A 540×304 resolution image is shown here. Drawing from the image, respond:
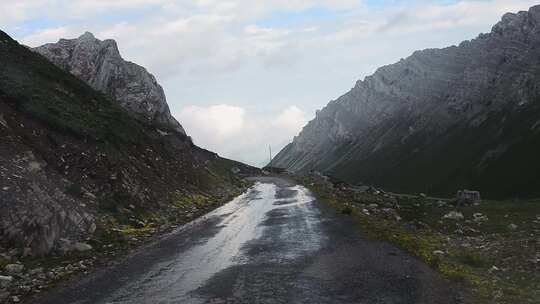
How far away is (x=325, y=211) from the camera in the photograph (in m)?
36.6

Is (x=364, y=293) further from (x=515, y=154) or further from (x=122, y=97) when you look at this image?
(x=515, y=154)

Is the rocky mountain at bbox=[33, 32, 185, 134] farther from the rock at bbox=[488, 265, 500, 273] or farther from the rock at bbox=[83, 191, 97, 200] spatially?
the rock at bbox=[488, 265, 500, 273]

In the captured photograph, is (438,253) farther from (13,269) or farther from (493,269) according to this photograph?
(13,269)

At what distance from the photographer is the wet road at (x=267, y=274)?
13.4 meters

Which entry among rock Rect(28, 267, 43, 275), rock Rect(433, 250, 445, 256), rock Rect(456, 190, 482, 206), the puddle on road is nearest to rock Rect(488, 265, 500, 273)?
rock Rect(433, 250, 445, 256)

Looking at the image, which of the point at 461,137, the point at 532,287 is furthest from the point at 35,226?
the point at 461,137

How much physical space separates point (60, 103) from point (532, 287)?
35144 millimetres

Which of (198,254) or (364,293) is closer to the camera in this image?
(364,293)

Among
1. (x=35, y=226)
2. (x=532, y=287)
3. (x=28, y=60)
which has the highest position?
(x=28, y=60)

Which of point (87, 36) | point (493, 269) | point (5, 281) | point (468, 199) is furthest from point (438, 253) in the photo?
point (87, 36)

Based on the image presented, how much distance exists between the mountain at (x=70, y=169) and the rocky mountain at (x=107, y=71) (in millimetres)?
50939

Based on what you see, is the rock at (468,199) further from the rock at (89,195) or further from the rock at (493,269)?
the rock at (493,269)

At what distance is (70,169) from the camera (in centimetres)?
3017

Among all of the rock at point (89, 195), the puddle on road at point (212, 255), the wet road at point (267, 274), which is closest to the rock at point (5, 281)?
the wet road at point (267, 274)
